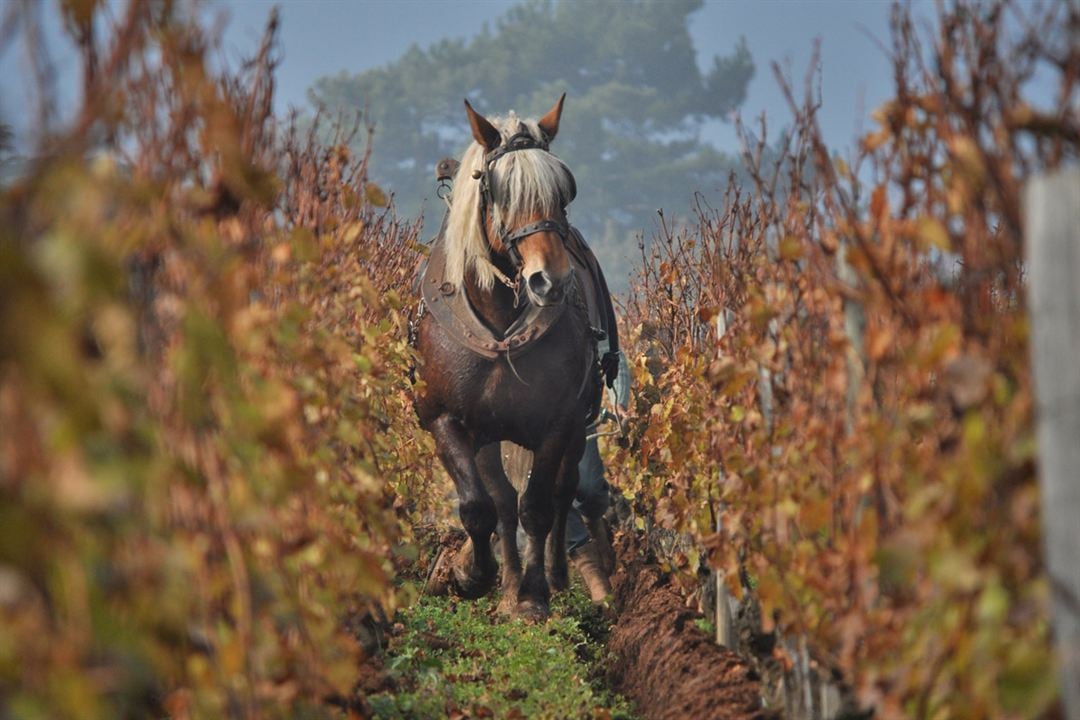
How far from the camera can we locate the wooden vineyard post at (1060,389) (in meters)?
1.98

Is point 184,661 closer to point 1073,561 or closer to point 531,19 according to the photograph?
point 1073,561

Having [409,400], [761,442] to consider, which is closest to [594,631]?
[409,400]

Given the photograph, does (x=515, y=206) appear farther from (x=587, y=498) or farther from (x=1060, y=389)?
(x=1060, y=389)

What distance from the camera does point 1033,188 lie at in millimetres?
2008

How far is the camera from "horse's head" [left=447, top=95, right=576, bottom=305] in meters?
5.61

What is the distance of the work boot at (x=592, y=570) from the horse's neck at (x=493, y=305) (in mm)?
1714

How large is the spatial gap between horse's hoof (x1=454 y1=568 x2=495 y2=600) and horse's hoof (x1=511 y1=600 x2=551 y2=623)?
0.25 metres

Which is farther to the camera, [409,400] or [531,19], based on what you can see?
[531,19]

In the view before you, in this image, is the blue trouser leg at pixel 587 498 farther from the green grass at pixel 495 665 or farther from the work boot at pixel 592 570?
the green grass at pixel 495 665

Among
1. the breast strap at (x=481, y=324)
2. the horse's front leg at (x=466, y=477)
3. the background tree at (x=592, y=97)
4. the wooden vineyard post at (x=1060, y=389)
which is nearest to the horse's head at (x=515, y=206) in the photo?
the breast strap at (x=481, y=324)

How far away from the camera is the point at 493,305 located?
6137 mm

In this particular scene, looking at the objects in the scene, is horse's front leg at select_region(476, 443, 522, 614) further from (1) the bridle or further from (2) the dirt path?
(1) the bridle

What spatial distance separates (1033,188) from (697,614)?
13.1ft

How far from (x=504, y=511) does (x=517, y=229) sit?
159 cm
